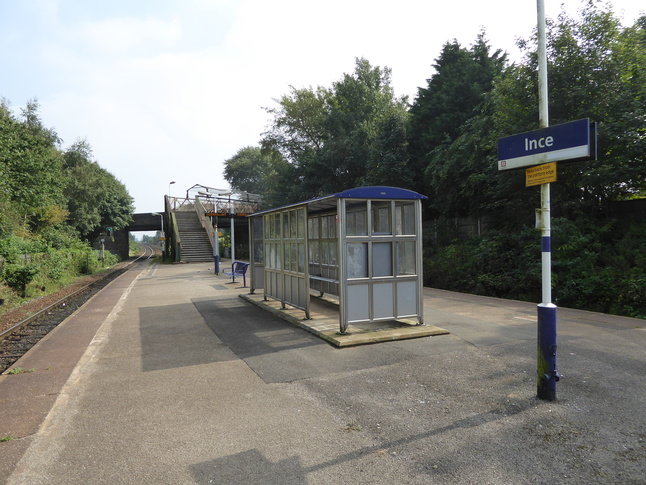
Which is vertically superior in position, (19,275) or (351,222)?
(351,222)

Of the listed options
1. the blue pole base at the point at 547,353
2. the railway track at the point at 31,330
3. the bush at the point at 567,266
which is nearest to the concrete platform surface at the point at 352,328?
the blue pole base at the point at 547,353

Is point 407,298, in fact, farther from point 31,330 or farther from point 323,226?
point 31,330

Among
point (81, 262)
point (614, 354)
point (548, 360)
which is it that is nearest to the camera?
point (548, 360)

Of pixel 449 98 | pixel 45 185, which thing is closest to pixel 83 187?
pixel 45 185

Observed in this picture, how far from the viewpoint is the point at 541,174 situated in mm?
4086

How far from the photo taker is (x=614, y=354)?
566 cm

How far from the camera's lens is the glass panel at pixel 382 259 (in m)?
7.06

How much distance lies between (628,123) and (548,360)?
930cm

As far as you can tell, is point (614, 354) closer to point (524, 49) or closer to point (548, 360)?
point (548, 360)

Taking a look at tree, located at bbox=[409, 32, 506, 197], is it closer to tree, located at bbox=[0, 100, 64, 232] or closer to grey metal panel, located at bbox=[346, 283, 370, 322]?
grey metal panel, located at bbox=[346, 283, 370, 322]

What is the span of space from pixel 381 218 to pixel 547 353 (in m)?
4.01

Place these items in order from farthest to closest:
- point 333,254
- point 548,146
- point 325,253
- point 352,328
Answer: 1. point 325,253
2. point 333,254
3. point 352,328
4. point 548,146

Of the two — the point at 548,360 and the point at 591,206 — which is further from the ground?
the point at 591,206

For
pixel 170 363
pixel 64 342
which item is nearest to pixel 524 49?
pixel 170 363
